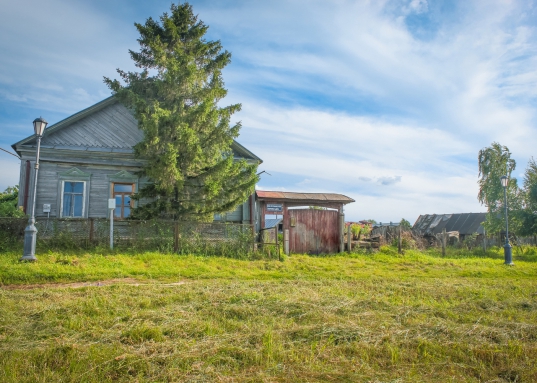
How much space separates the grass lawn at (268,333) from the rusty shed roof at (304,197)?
700 cm

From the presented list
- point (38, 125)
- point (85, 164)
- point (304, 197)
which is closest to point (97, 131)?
Answer: point (85, 164)

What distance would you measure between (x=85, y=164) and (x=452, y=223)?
29689 millimetres

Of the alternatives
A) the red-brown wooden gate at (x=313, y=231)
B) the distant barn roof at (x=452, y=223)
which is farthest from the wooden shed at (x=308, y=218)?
the distant barn roof at (x=452, y=223)

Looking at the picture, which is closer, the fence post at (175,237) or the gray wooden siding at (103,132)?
the fence post at (175,237)

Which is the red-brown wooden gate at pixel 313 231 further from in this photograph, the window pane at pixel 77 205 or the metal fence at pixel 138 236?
the window pane at pixel 77 205

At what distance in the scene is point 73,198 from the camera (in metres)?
15.6

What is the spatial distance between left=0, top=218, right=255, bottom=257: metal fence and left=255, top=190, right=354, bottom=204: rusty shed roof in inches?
109

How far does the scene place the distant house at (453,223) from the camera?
3084 centimetres

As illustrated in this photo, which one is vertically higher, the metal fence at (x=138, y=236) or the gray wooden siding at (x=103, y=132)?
the gray wooden siding at (x=103, y=132)

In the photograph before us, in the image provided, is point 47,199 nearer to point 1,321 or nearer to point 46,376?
point 1,321

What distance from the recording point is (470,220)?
32219 mm

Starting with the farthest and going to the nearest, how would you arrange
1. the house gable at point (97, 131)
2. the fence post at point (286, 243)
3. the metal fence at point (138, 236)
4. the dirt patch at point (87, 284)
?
the house gable at point (97, 131) < the fence post at point (286, 243) < the metal fence at point (138, 236) < the dirt patch at point (87, 284)

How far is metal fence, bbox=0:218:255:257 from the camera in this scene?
1198 cm

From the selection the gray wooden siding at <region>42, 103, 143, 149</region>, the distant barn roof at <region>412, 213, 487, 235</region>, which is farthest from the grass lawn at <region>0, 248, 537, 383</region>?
the distant barn roof at <region>412, 213, 487, 235</region>
